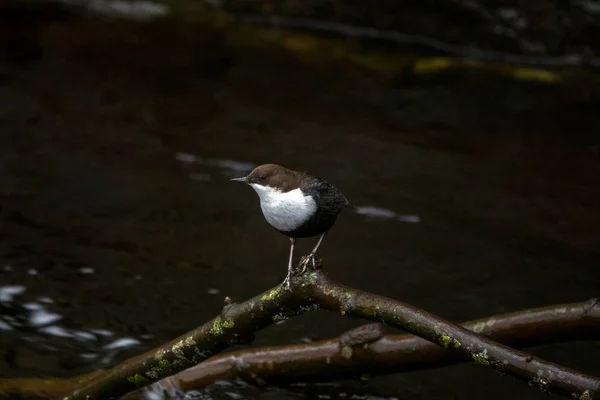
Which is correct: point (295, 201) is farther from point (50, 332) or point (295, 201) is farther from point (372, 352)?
point (50, 332)

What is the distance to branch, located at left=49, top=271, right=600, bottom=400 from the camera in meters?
2.14

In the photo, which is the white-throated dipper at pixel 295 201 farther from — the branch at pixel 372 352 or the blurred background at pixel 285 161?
the blurred background at pixel 285 161

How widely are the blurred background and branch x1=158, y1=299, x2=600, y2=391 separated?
0.16 metres

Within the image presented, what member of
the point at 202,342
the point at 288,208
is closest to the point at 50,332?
the point at 202,342

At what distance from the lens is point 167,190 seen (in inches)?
229

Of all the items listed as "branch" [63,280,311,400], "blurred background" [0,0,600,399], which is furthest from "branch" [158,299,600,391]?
"branch" [63,280,311,400]

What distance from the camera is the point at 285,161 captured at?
20.8ft

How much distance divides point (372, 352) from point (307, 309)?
812mm

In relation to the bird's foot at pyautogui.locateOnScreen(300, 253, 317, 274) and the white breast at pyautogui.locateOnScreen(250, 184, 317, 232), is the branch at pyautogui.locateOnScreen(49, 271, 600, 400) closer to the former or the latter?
the bird's foot at pyautogui.locateOnScreen(300, 253, 317, 274)

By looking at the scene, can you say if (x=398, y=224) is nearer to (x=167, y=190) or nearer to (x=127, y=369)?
(x=167, y=190)

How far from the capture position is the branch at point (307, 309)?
7.02 ft

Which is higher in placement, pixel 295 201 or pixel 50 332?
pixel 295 201

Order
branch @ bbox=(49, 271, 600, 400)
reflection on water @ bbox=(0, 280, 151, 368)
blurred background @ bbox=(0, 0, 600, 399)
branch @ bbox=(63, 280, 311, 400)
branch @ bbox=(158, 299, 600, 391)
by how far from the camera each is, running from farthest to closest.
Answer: blurred background @ bbox=(0, 0, 600, 399), reflection on water @ bbox=(0, 280, 151, 368), branch @ bbox=(158, 299, 600, 391), branch @ bbox=(63, 280, 311, 400), branch @ bbox=(49, 271, 600, 400)

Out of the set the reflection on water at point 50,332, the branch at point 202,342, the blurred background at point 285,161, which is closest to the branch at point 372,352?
the blurred background at point 285,161
